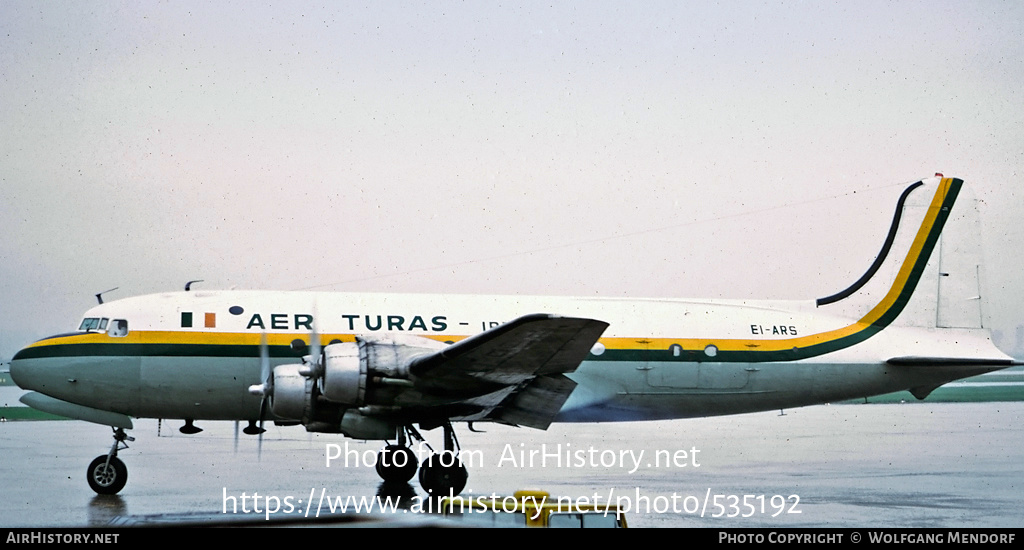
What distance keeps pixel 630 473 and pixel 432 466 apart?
486cm

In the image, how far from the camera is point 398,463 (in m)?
16.5

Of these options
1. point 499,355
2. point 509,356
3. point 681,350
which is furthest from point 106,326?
point 681,350

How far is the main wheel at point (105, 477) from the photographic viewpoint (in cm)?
1565

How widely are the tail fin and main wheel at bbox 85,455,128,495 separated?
503 inches

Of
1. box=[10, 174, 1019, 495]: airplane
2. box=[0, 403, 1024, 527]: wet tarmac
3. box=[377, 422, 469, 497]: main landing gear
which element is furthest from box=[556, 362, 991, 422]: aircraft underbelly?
box=[377, 422, 469, 497]: main landing gear

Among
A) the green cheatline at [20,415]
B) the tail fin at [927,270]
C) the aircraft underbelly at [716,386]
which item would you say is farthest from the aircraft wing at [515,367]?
the green cheatline at [20,415]

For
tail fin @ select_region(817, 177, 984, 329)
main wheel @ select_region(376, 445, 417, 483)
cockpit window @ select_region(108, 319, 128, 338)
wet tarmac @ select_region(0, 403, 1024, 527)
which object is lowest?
wet tarmac @ select_region(0, 403, 1024, 527)

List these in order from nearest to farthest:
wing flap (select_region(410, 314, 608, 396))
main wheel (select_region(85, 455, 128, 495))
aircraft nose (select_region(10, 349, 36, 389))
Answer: wing flap (select_region(410, 314, 608, 396))
main wheel (select_region(85, 455, 128, 495))
aircraft nose (select_region(10, 349, 36, 389))

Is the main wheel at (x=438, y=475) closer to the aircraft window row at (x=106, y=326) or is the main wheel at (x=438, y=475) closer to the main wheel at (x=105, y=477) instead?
the main wheel at (x=105, y=477)

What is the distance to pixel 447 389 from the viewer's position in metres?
14.3

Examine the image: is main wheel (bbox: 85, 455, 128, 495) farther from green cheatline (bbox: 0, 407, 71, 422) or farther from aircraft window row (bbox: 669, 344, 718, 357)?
green cheatline (bbox: 0, 407, 71, 422)

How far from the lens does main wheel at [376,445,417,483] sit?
1636 cm

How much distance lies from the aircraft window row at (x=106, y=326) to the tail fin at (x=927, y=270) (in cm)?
1253
